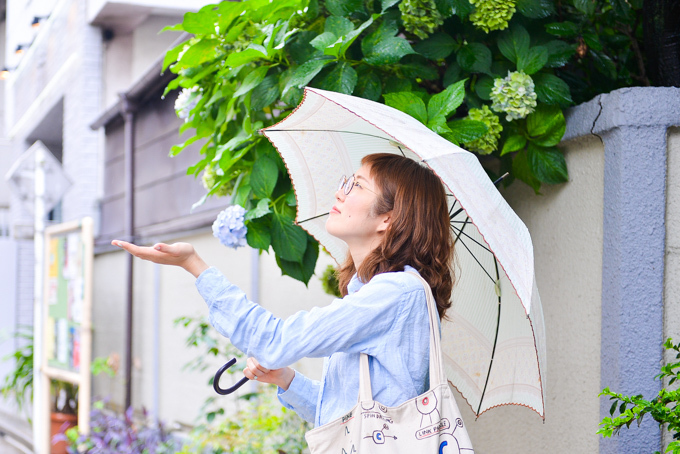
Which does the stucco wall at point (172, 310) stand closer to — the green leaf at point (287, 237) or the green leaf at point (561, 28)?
the green leaf at point (287, 237)

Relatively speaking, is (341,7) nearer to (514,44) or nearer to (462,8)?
(462,8)

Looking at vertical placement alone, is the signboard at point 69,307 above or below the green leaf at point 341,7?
below

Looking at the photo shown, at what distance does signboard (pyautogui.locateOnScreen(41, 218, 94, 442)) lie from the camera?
5062mm

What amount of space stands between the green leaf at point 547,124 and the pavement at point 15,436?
6682mm

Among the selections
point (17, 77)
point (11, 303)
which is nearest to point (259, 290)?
point (11, 303)

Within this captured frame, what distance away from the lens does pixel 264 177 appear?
242cm

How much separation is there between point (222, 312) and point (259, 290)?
3.35 metres

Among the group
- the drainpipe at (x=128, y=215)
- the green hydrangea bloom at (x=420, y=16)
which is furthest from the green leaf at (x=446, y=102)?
the drainpipe at (x=128, y=215)

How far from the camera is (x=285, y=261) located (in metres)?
2.49

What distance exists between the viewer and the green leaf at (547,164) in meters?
2.35

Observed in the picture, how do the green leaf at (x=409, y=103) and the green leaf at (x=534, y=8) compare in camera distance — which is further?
the green leaf at (x=534, y=8)

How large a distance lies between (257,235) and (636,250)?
1214 mm

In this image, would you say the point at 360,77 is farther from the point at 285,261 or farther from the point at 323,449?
the point at 323,449

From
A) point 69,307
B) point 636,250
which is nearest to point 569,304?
point 636,250
